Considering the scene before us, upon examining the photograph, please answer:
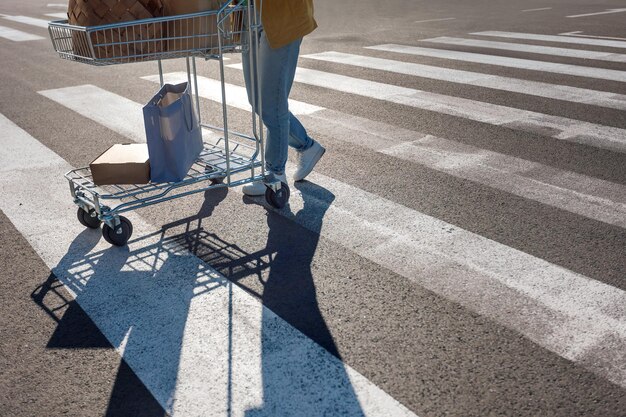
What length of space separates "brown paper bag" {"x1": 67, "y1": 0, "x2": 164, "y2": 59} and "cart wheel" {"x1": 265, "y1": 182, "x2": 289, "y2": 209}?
121 centimetres

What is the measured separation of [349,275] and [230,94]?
458cm

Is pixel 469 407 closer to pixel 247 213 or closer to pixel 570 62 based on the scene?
pixel 247 213

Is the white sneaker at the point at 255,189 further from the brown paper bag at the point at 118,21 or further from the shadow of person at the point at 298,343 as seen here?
the brown paper bag at the point at 118,21

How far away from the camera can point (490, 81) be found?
8.08 metres

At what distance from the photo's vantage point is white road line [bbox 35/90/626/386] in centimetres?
297

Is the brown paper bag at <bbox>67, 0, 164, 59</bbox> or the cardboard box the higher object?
the brown paper bag at <bbox>67, 0, 164, 59</bbox>

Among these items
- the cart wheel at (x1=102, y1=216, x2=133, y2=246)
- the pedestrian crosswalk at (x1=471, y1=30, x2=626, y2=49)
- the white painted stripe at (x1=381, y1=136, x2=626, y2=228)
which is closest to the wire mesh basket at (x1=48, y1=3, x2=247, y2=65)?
the cart wheel at (x1=102, y1=216, x2=133, y2=246)

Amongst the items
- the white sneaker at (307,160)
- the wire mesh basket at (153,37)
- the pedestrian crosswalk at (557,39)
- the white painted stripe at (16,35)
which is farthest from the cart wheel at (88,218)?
the white painted stripe at (16,35)

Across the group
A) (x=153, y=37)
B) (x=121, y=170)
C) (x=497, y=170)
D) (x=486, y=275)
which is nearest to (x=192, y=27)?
(x=153, y=37)

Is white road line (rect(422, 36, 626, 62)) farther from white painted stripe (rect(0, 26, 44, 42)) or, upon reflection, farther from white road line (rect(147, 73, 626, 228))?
white painted stripe (rect(0, 26, 44, 42))

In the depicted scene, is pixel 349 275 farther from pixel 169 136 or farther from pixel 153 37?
pixel 153 37

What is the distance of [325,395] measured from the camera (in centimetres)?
261

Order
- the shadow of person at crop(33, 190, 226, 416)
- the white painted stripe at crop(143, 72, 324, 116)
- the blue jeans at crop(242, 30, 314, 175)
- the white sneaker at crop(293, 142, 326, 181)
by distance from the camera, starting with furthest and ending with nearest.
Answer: the white painted stripe at crop(143, 72, 324, 116), the white sneaker at crop(293, 142, 326, 181), the blue jeans at crop(242, 30, 314, 175), the shadow of person at crop(33, 190, 226, 416)

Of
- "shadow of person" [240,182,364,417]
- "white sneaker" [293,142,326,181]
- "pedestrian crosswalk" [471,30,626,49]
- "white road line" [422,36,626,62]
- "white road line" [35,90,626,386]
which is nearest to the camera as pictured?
"shadow of person" [240,182,364,417]
